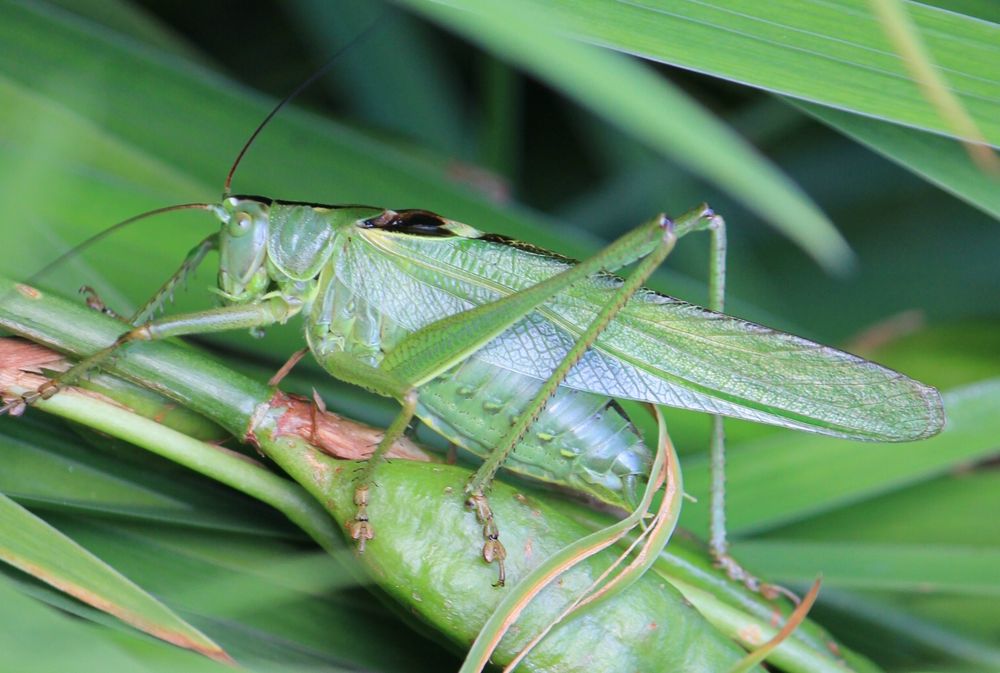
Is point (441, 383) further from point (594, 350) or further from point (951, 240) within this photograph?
point (951, 240)

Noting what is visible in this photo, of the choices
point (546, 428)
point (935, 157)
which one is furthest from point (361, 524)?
point (935, 157)

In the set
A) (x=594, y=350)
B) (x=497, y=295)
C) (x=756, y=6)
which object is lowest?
(x=594, y=350)

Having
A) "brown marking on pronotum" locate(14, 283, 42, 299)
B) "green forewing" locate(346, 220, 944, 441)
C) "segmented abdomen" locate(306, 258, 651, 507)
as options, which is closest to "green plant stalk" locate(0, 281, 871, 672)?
"brown marking on pronotum" locate(14, 283, 42, 299)

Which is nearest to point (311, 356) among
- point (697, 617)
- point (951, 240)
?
point (697, 617)

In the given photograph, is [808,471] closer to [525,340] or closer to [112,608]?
[525,340]

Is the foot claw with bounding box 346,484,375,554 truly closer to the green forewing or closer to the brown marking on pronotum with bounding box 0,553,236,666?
the brown marking on pronotum with bounding box 0,553,236,666
